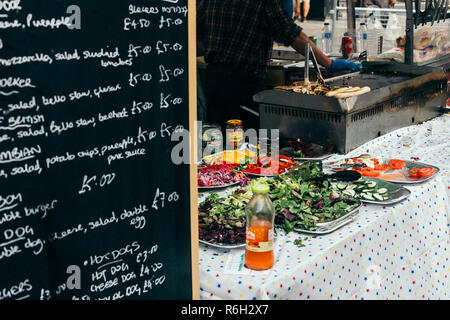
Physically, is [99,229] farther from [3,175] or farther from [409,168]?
[409,168]

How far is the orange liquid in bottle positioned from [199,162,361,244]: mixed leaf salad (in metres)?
0.18

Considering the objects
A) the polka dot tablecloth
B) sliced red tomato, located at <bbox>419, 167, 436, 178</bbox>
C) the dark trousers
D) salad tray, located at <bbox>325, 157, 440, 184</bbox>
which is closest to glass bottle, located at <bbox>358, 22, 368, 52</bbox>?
the dark trousers

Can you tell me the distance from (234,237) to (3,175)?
3.41 feet

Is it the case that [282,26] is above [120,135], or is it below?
above

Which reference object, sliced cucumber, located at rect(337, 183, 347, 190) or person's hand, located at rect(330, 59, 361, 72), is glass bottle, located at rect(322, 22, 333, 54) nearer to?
person's hand, located at rect(330, 59, 361, 72)

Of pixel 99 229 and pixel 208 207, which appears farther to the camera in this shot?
pixel 208 207

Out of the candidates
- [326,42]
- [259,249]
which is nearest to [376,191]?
[259,249]

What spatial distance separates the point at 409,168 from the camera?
10.3 feet

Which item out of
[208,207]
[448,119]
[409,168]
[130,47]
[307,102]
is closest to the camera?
[130,47]

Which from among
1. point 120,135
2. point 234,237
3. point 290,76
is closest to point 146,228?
point 120,135

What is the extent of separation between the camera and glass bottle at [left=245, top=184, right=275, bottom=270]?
195 cm

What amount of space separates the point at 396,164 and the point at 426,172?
0.20 metres

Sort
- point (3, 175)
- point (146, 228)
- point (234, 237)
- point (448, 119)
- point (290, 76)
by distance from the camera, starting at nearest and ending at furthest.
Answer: point (3, 175) < point (146, 228) < point (234, 237) < point (448, 119) < point (290, 76)

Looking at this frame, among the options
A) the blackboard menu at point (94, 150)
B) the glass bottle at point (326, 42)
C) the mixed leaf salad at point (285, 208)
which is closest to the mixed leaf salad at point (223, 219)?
the mixed leaf salad at point (285, 208)
